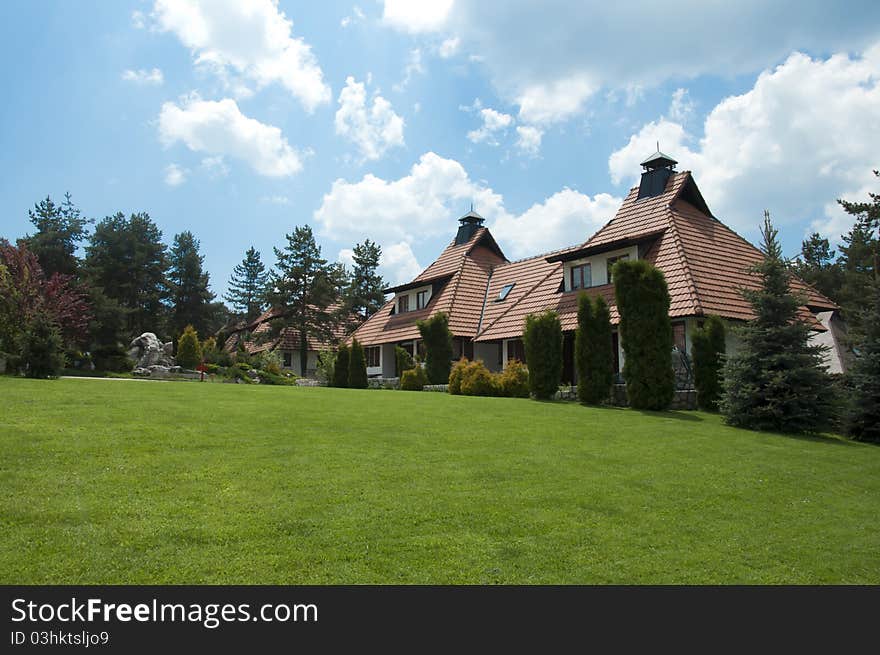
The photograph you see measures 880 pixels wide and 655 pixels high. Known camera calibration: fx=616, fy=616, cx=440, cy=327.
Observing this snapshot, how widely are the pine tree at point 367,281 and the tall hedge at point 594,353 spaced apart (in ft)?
127

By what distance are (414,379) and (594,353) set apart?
9588mm

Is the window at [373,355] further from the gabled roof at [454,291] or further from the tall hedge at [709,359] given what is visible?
the tall hedge at [709,359]

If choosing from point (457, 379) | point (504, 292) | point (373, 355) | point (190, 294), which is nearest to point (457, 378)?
point (457, 379)

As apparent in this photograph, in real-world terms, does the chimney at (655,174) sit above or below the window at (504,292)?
above

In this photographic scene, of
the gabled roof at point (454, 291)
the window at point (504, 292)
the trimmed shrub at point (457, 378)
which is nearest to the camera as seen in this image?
the trimmed shrub at point (457, 378)

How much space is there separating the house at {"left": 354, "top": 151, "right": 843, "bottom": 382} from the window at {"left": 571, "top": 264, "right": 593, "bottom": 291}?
5 cm

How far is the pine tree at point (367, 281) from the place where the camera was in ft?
186

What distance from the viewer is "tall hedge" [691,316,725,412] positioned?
58.2ft

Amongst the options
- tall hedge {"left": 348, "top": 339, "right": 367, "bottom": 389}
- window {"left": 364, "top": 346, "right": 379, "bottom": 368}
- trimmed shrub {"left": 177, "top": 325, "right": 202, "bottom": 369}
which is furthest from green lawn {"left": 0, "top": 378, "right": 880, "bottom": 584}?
window {"left": 364, "top": 346, "right": 379, "bottom": 368}

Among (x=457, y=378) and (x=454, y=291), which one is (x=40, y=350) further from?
(x=454, y=291)

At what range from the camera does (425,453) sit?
9.16 m

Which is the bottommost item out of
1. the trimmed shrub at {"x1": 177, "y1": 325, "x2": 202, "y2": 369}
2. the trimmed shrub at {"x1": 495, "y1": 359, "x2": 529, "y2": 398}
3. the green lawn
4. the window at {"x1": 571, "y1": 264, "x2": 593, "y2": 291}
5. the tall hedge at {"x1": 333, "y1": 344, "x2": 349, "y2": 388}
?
the green lawn

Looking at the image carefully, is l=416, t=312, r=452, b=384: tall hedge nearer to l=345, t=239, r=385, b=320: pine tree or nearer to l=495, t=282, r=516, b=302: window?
l=495, t=282, r=516, b=302: window

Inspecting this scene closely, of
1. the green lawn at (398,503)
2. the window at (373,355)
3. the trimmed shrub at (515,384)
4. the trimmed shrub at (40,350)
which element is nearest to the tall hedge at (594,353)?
the trimmed shrub at (515,384)
